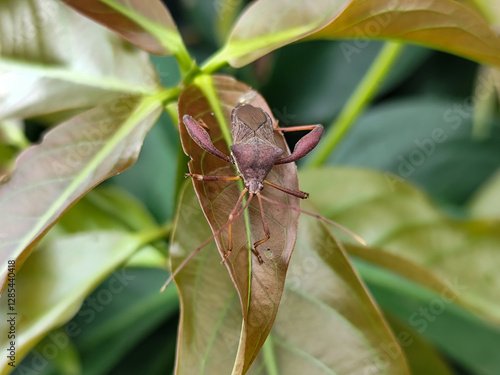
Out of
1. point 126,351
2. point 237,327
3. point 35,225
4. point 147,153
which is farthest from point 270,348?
point 147,153

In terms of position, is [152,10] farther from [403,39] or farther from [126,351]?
[126,351]

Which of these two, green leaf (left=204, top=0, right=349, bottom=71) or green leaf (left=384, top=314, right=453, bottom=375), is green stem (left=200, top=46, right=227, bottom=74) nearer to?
green leaf (left=204, top=0, right=349, bottom=71)

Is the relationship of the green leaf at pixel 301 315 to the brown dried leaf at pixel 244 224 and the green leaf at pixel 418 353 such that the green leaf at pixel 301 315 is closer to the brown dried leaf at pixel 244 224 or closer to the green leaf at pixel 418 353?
the brown dried leaf at pixel 244 224

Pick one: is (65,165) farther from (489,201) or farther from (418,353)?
(489,201)

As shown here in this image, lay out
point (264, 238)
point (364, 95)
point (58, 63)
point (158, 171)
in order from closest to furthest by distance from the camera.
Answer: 1. point (264, 238)
2. point (58, 63)
3. point (364, 95)
4. point (158, 171)

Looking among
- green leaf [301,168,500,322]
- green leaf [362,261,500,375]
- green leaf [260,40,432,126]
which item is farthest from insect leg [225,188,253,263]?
green leaf [260,40,432,126]

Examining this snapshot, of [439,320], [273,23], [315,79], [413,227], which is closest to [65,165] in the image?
[273,23]

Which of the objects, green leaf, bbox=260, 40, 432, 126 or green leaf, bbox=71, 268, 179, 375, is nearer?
green leaf, bbox=71, 268, 179, 375
